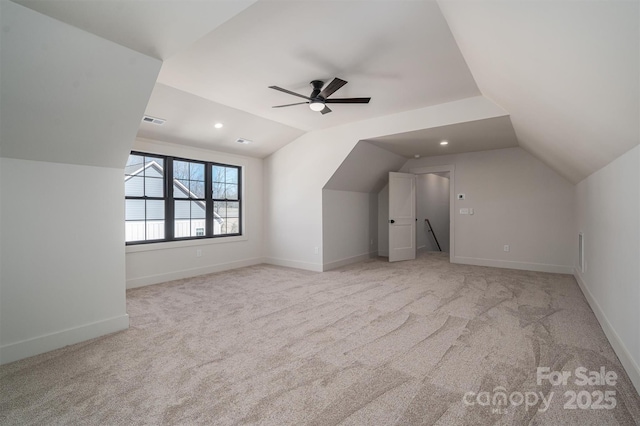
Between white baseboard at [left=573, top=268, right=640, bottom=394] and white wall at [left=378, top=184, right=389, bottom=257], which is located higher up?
white wall at [left=378, top=184, right=389, bottom=257]

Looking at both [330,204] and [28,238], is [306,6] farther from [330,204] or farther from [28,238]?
[330,204]

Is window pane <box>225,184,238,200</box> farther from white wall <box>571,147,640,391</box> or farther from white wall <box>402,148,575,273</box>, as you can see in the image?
white wall <box>571,147,640,391</box>

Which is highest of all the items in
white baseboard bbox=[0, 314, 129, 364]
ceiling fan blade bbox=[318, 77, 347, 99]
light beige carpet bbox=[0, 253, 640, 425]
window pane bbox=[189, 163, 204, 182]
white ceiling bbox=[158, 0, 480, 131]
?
white ceiling bbox=[158, 0, 480, 131]

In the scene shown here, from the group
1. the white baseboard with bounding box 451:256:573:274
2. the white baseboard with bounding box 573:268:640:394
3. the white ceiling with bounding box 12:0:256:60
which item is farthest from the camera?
the white baseboard with bounding box 451:256:573:274

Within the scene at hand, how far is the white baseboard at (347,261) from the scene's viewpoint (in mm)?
5962

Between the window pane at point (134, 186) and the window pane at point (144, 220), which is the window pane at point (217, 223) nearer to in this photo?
the window pane at point (144, 220)

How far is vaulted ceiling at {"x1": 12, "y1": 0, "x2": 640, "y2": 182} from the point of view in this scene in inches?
63.3

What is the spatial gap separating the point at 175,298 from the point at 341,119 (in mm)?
3731

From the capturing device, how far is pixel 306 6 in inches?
88.7

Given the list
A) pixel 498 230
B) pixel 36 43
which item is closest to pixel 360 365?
pixel 36 43

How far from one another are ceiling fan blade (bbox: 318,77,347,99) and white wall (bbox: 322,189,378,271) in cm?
262

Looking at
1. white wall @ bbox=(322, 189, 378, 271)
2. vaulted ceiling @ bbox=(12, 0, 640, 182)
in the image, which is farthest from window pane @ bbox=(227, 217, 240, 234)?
vaulted ceiling @ bbox=(12, 0, 640, 182)

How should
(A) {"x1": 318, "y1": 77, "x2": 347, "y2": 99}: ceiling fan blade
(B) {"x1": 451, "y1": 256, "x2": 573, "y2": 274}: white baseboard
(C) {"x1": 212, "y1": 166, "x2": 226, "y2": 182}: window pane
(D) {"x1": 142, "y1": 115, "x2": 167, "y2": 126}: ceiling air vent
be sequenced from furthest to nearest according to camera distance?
(C) {"x1": 212, "y1": 166, "x2": 226, "y2": 182}: window pane → (B) {"x1": 451, "y1": 256, "x2": 573, "y2": 274}: white baseboard → (D) {"x1": 142, "y1": 115, "x2": 167, "y2": 126}: ceiling air vent → (A) {"x1": 318, "y1": 77, "x2": 347, "y2": 99}: ceiling fan blade

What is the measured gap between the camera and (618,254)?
2.55 metres
